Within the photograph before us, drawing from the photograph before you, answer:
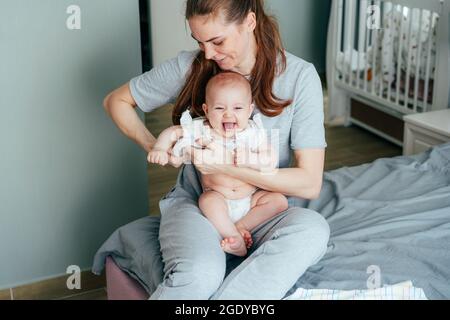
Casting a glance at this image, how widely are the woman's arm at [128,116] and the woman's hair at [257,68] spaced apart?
0.11m

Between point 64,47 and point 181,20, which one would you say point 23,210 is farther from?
point 181,20

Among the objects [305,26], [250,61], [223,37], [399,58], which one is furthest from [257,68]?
[305,26]

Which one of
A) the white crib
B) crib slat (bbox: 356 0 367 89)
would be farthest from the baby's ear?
crib slat (bbox: 356 0 367 89)

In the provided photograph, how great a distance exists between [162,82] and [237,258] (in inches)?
21.3

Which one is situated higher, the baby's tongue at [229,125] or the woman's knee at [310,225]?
the baby's tongue at [229,125]

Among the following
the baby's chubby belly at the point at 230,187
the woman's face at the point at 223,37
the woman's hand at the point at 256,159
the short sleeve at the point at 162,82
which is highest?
the woman's face at the point at 223,37

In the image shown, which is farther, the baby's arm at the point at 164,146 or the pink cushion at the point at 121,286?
→ the pink cushion at the point at 121,286

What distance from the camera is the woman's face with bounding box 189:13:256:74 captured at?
1582 mm

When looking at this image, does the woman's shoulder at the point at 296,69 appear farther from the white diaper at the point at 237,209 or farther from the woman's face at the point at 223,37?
the white diaper at the point at 237,209

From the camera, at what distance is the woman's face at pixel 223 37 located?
1.58m

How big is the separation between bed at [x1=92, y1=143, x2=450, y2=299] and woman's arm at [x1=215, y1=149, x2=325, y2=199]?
0.17 meters

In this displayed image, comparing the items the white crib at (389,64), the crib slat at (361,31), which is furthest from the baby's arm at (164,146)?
the crib slat at (361,31)
